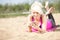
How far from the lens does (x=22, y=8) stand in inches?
113

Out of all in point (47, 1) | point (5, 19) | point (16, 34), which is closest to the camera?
point (16, 34)

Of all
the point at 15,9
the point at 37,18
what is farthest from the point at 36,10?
the point at 15,9

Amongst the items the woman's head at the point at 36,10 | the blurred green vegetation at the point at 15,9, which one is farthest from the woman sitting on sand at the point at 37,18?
the blurred green vegetation at the point at 15,9

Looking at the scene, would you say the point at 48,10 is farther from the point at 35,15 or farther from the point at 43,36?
the point at 43,36

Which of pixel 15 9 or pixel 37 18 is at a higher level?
pixel 15 9

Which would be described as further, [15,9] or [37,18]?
[15,9]

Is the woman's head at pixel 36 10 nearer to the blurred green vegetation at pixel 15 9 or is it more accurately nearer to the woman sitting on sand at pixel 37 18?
the woman sitting on sand at pixel 37 18

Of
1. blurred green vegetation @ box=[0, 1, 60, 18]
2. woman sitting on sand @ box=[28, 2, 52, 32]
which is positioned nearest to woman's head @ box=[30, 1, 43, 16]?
woman sitting on sand @ box=[28, 2, 52, 32]

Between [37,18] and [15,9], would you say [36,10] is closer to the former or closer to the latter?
[37,18]

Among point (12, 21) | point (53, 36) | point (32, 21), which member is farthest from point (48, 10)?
point (12, 21)

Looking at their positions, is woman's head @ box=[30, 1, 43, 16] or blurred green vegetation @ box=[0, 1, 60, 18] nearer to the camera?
woman's head @ box=[30, 1, 43, 16]

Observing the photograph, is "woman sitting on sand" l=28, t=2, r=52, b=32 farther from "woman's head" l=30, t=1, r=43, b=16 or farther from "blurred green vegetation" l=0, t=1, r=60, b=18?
"blurred green vegetation" l=0, t=1, r=60, b=18

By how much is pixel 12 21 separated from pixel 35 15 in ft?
2.73

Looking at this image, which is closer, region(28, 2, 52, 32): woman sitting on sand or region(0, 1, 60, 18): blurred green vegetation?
region(28, 2, 52, 32): woman sitting on sand
